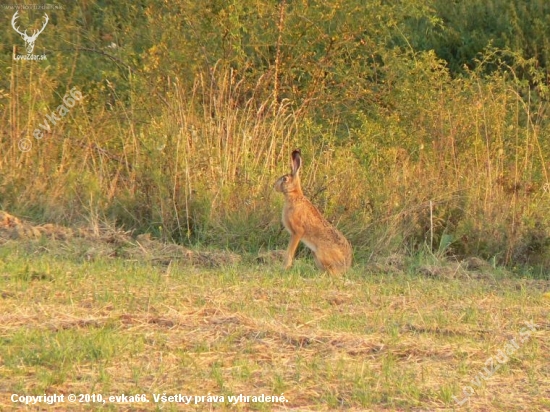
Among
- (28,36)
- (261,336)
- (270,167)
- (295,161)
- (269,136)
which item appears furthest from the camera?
(28,36)

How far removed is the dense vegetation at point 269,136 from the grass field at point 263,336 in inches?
57.2

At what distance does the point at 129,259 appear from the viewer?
337 inches

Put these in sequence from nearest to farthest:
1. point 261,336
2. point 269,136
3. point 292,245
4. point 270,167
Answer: point 261,336, point 292,245, point 270,167, point 269,136

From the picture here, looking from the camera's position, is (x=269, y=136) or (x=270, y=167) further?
(x=269, y=136)

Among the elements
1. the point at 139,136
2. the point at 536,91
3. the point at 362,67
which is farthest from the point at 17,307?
the point at 536,91

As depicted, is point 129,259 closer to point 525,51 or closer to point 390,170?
point 390,170

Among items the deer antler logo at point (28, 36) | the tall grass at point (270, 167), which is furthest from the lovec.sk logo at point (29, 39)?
the tall grass at point (270, 167)

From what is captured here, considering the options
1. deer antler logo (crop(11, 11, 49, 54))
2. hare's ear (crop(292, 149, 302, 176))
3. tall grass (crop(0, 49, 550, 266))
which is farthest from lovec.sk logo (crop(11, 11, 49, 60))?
hare's ear (crop(292, 149, 302, 176))

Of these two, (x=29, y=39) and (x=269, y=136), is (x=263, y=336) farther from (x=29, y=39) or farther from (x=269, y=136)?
(x=29, y=39)

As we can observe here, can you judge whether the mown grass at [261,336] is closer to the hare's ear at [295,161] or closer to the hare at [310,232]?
the hare at [310,232]

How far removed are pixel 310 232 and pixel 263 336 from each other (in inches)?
116

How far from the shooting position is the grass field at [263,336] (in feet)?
16.9

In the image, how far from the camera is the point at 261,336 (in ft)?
19.9

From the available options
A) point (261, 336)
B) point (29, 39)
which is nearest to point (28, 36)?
point (29, 39)
